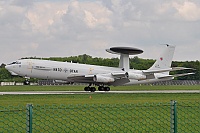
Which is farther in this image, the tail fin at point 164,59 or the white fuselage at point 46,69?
the tail fin at point 164,59

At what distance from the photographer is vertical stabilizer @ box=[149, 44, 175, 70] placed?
237 feet

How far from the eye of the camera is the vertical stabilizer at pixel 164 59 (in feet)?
237

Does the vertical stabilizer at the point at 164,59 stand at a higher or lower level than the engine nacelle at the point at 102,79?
higher

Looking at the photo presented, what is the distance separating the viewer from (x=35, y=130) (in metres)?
15.8

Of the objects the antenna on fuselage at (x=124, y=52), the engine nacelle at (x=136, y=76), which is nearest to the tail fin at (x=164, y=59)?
the antenna on fuselage at (x=124, y=52)

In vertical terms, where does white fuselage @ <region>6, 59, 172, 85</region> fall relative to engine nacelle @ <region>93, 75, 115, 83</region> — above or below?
above

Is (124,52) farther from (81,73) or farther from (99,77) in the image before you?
(99,77)

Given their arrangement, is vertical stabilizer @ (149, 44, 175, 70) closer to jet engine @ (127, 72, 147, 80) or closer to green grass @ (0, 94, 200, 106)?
jet engine @ (127, 72, 147, 80)

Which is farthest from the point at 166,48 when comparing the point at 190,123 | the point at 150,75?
the point at 190,123

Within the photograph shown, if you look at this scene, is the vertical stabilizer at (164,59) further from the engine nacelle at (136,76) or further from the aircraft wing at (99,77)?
the aircraft wing at (99,77)

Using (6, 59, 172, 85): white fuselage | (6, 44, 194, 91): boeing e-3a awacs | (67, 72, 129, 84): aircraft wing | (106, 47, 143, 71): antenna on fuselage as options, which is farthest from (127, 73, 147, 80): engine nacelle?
(106, 47, 143, 71): antenna on fuselage

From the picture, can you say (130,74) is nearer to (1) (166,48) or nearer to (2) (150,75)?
(2) (150,75)

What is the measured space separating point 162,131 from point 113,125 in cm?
169

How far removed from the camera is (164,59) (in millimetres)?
72750
